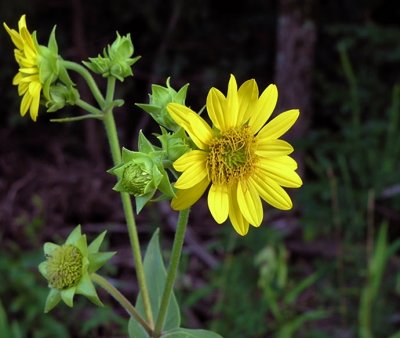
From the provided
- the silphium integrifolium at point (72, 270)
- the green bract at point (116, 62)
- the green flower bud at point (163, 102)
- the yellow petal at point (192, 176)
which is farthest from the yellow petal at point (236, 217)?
the green bract at point (116, 62)

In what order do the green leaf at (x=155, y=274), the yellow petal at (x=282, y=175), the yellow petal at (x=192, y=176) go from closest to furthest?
the yellow petal at (x=192, y=176) → the yellow petal at (x=282, y=175) → the green leaf at (x=155, y=274)

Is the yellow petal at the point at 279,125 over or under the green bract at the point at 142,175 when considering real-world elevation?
over

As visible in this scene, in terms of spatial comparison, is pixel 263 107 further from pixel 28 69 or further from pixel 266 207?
pixel 266 207

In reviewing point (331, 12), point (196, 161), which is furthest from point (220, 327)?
point (331, 12)

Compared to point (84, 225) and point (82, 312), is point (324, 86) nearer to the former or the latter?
point (84, 225)

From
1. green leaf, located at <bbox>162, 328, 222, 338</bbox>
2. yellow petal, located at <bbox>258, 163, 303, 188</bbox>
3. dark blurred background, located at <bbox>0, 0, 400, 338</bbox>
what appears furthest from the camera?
dark blurred background, located at <bbox>0, 0, 400, 338</bbox>

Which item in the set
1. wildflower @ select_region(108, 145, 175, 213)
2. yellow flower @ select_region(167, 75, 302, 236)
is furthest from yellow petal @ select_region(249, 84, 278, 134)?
wildflower @ select_region(108, 145, 175, 213)

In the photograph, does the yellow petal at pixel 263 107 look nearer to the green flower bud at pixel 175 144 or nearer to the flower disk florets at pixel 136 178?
the green flower bud at pixel 175 144

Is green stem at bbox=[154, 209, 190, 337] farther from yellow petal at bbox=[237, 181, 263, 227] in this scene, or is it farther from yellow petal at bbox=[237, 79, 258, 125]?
yellow petal at bbox=[237, 79, 258, 125]
